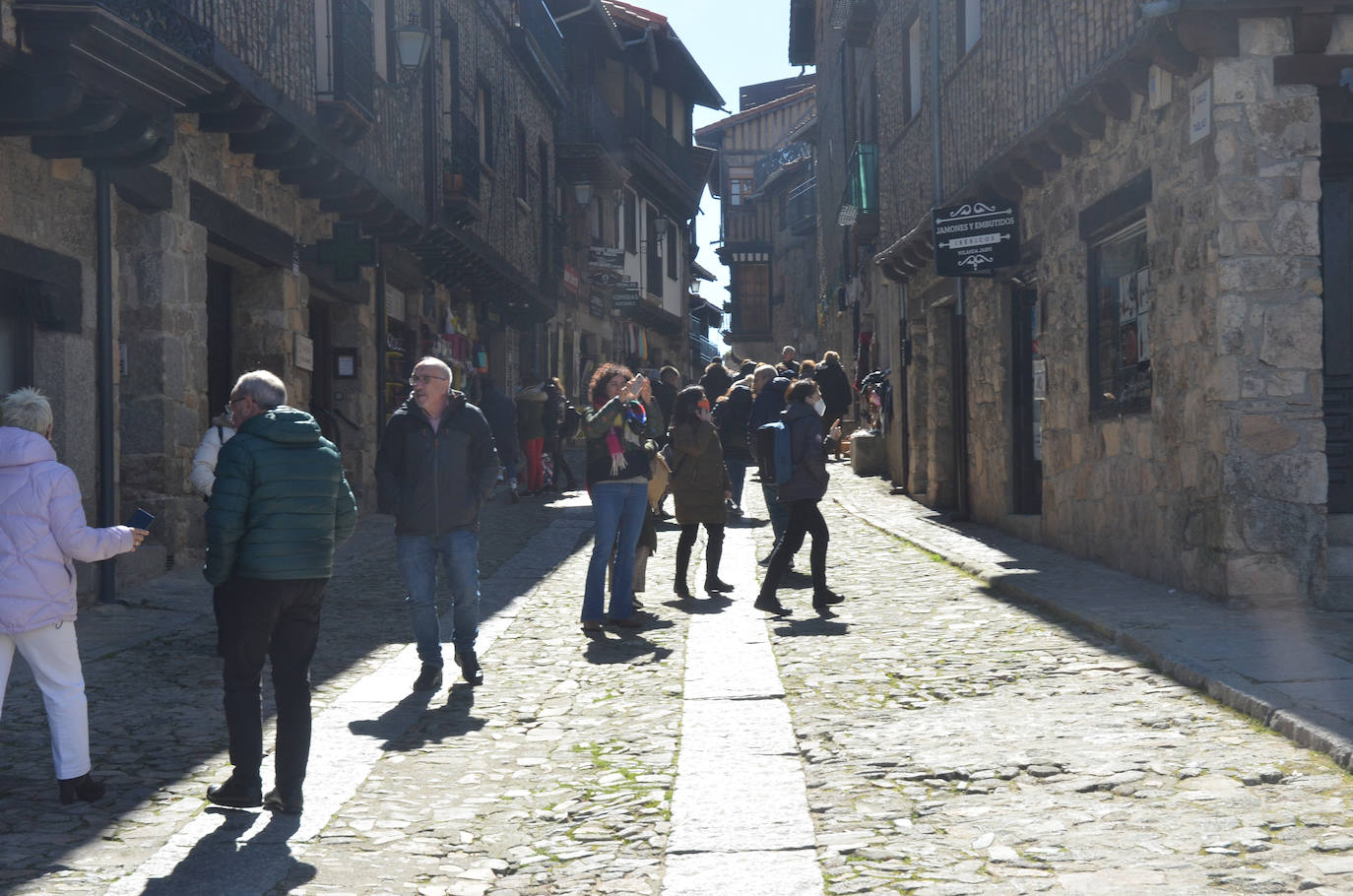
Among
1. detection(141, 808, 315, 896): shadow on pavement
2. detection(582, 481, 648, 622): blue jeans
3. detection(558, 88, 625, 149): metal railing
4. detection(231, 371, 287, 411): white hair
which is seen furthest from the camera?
detection(558, 88, 625, 149): metal railing

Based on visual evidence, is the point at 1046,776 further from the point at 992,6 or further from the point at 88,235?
the point at 992,6

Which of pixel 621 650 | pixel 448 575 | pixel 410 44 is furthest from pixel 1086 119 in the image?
pixel 410 44

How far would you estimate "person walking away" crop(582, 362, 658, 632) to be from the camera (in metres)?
8.61

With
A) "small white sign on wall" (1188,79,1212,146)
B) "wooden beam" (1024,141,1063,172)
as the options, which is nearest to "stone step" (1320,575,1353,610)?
"small white sign on wall" (1188,79,1212,146)

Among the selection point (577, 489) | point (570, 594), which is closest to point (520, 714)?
point (570, 594)

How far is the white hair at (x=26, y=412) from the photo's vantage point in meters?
5.01

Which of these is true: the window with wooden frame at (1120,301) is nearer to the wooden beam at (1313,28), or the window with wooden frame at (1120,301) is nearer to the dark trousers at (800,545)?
the wooden beam at (1313,28)

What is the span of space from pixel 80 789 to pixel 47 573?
708 mm

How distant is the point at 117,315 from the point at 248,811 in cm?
624

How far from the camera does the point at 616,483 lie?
28.8ft

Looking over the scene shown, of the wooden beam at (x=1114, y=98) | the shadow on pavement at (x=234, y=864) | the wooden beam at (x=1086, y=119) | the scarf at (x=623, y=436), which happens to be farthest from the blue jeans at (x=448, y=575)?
the wooden beam at (x=1086, y=119)

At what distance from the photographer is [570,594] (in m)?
10.5

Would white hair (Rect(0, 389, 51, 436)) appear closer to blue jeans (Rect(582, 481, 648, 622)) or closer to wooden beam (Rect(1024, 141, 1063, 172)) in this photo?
blue jeans (Rect(582, 481, 648, 622))

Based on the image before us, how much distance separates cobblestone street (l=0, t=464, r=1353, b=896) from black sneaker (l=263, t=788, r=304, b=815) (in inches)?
1.9
